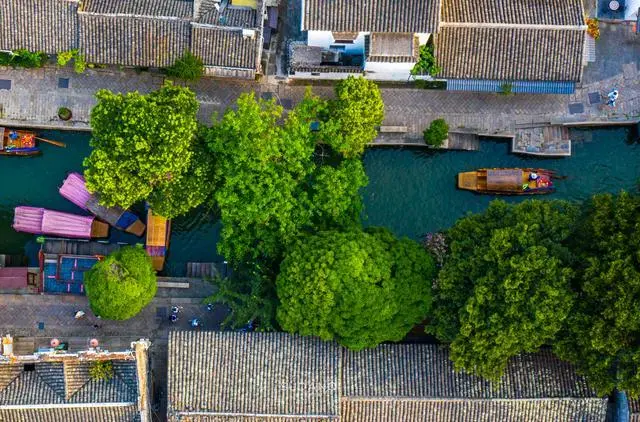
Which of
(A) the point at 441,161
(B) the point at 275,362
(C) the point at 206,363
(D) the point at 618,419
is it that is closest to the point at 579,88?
(A) the point at 441,161

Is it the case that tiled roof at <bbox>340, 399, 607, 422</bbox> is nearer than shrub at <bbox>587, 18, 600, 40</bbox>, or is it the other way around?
tiled roof at <bbox>340, 399, 607, 422</bbox>

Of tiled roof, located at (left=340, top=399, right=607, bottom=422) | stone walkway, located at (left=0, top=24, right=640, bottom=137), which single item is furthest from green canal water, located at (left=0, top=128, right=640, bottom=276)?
tiled roof, located at (left=340, top=399, right=607, bottom=422)

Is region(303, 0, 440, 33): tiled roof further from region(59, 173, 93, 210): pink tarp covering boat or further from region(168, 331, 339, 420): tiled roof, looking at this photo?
region(168, 331, 339, 420): tiled roof

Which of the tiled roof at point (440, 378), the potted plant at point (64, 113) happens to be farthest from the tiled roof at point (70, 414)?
the potted plant at point (64, 113)

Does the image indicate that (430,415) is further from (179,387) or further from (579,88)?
(579,88)

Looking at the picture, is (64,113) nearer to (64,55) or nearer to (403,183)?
(64,55)

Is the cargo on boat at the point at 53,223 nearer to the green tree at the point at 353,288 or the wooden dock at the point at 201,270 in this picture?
the wooden dock at the point at 201,270
